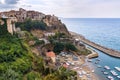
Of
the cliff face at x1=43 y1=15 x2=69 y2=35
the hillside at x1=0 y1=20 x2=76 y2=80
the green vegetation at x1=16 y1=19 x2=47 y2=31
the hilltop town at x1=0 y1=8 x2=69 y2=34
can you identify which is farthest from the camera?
the cliff face at x1=43 y1=15 x2=69 y2=35

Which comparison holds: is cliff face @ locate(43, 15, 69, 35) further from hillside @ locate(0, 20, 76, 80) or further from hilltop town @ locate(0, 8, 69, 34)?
hillside @ locate(0, 20, 76, 80)

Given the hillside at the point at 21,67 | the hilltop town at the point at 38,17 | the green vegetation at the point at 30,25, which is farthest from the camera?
the hilltop town at the point at 38,17

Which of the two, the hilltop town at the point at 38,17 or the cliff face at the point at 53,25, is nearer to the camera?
the hilltop town at the point at 38,17

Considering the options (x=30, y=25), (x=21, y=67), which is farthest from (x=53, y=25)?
(x=21, y=67)

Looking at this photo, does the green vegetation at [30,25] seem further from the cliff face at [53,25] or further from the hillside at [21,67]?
the hillside at [21,67]

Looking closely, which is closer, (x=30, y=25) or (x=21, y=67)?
(x=21, y=67)

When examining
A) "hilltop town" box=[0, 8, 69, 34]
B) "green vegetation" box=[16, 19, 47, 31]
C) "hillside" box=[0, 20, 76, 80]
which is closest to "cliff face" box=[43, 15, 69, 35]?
"hilltop town" box=[0, 8, 69, 34]

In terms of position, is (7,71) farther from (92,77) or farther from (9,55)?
(92,77)

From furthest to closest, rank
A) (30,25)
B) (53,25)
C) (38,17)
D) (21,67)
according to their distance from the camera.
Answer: (38,17) < (53,25) < (30,25) < (21,67)

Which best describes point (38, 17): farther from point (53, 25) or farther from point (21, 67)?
point (21, 67)

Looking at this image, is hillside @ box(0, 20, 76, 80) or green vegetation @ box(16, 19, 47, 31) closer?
hillside @ box(0, 20, 76, 80)

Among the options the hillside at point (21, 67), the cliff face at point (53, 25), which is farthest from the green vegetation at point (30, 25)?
the hillside at point (21, 67)
